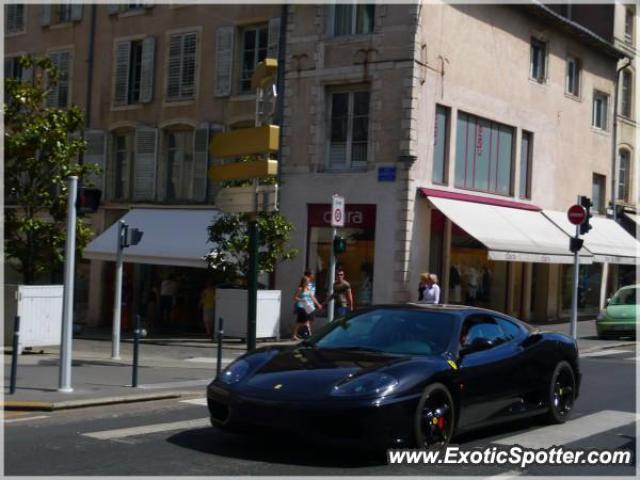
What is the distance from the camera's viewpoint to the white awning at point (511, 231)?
76.5 feet

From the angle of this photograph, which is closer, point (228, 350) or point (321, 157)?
point (228, 350)

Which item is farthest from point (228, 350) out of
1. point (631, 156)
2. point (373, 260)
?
point (631, 156)

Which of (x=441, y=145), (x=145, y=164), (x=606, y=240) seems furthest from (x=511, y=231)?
(x=145, y=164)

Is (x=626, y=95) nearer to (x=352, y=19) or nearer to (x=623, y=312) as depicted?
(x=623, y=312)

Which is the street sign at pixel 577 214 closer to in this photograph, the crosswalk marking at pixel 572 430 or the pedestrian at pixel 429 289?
the pedestrian at pixel 429 289

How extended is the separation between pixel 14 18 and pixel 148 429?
25810mm

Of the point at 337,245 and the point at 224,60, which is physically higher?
the point at 224,60

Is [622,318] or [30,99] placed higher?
[30,99]

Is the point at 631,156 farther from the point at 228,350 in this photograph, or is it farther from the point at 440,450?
the point at 440,450

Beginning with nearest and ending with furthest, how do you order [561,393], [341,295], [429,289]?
1. [561,393]
2. [429,289]
3. [341,295]

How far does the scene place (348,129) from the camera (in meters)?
23.8

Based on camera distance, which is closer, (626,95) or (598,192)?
(598,192)

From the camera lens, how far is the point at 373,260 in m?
23.2

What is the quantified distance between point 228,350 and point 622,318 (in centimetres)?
1058
